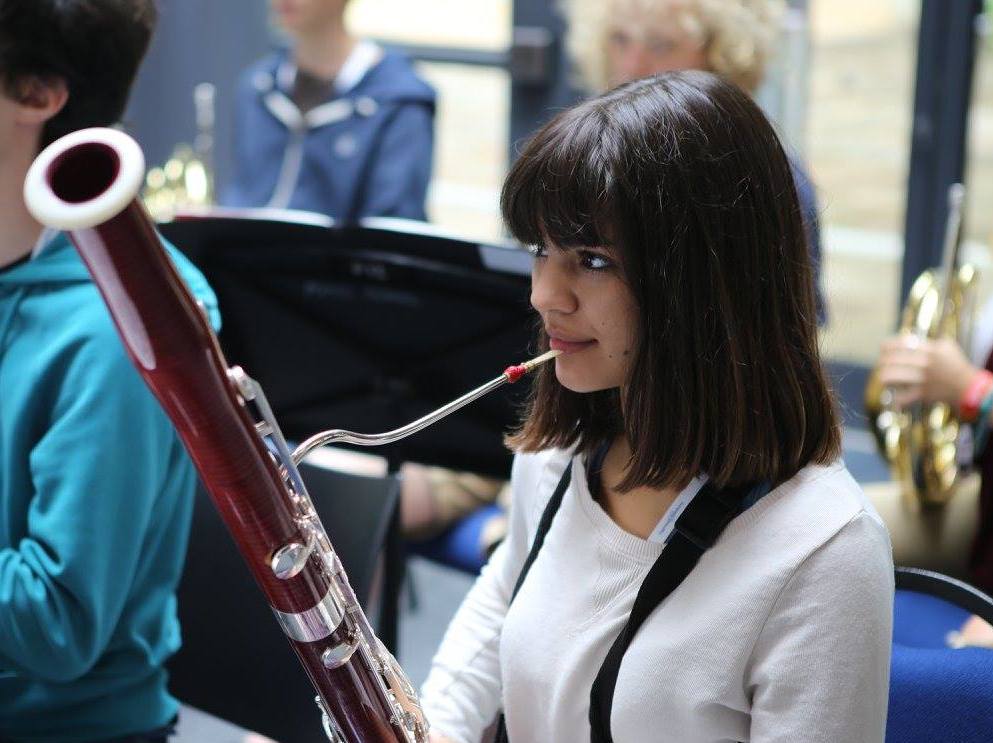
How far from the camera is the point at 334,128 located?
2885 millimetres

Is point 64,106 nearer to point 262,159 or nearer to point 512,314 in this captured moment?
point 512,314

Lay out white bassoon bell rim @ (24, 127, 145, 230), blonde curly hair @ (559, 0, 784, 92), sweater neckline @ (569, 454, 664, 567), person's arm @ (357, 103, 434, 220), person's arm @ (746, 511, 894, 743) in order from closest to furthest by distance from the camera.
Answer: white bassoon bell rim @ (24, 127, 145, 230)
person's arm @ (746, 511, 894, 743)
sweater neckline @ (569, 454, 664, 567)
blonde curly hair @ (559, 0, 784, 92)
person's arm @ (357, 103, 434, 220)

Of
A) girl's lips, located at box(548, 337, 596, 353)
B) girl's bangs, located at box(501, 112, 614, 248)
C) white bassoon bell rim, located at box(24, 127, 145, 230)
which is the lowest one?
girl's lips, located at box(548, 337, 596, 353)

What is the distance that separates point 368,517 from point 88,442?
1.23ft

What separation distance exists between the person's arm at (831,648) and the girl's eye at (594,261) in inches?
10.4

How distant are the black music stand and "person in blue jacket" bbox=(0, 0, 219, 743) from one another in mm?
548

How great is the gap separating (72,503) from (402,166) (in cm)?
177

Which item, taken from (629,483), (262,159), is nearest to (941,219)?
(262,159)

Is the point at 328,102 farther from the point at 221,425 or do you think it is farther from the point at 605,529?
the point at 221,425

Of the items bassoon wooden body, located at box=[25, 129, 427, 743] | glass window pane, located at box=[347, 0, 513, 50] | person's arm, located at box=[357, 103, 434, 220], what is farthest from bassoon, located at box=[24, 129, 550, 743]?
glass window pane, located at box=[347, 0, 513, 50]

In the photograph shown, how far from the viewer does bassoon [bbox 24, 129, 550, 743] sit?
0.71 m

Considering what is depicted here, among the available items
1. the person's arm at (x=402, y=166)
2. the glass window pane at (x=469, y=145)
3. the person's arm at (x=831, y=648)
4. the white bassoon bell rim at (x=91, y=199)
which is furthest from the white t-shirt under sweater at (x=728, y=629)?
the glass window pane at (x=469, y=145)

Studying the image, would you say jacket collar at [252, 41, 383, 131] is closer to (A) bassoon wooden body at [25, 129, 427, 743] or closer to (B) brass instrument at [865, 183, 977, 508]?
(B) brass instrument at [865, 183, 977, 508]

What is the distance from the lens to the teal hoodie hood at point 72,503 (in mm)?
1145
